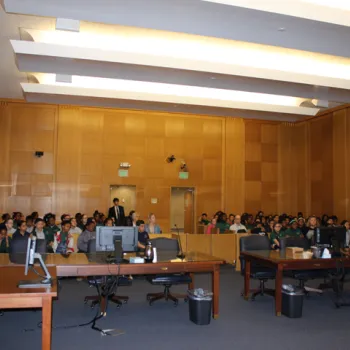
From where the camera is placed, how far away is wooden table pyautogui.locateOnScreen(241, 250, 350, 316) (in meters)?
5.68

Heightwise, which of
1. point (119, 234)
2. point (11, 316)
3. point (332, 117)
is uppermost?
point (332, 117)

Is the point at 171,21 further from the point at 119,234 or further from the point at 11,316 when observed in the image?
the point at 11,316

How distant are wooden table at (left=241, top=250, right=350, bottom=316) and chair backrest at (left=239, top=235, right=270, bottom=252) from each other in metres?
0.40

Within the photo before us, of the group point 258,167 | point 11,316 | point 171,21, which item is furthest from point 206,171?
point 11,316

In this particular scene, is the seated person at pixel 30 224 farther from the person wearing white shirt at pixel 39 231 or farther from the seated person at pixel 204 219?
the seated person at pixel 204 219

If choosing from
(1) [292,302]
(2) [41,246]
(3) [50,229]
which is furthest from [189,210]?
(1) [292,302]

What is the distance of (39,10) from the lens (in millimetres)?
5637

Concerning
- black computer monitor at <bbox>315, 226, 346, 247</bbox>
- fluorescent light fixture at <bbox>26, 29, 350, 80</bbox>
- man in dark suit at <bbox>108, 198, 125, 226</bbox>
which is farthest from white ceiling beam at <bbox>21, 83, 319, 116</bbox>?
black computer monitor at <bbox>315, 226, 346, 247</bbox>

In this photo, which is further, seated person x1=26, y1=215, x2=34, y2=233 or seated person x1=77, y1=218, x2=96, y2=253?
seated person x1=26, y1=215, x2=34, y2=233

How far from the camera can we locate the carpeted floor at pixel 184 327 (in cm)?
446

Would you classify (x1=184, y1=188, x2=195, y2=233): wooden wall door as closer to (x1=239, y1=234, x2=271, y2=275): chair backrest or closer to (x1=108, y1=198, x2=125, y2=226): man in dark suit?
(x1=108, y1=198, x2=125, y2=226): man in dark suit

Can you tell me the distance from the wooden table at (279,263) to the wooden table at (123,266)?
0.83 metres

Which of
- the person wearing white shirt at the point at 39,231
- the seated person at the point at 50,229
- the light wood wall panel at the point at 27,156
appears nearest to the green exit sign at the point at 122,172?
the light wood wall panel at the point at 27,156

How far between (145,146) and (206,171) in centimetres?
229
